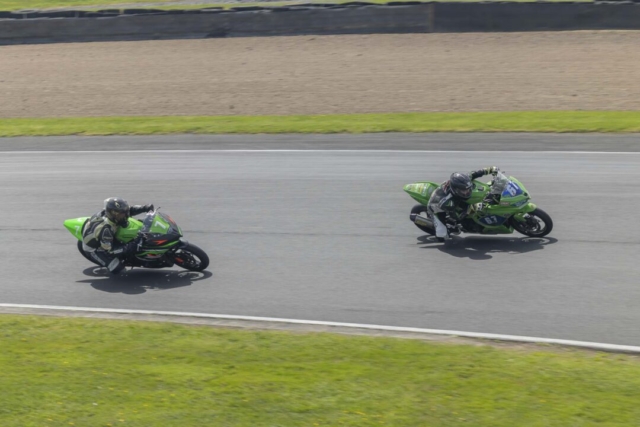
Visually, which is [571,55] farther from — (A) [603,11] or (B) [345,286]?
(B) [345,286]

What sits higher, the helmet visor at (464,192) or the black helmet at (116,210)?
the helmet visor at (464,192)

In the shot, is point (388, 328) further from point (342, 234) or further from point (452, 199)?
point (342, 234)

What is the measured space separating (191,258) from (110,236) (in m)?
1.30

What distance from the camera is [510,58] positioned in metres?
32.4

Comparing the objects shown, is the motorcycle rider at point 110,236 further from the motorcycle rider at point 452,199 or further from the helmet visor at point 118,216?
the motorcycle rider at point 452,199

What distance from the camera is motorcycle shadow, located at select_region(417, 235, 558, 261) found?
45.1ft

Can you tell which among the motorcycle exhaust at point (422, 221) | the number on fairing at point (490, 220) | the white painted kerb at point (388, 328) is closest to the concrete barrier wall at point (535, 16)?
the motorcycle exhaust at point (422, 221)

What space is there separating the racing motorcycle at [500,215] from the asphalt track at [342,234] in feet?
0.88

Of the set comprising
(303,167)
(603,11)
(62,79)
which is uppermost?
A: (603,11)

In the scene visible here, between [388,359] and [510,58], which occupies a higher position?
[510,58]

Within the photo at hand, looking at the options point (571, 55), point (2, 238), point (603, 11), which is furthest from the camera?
point (603, 11)

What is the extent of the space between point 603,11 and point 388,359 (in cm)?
2968

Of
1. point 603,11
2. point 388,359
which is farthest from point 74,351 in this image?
point 603,11

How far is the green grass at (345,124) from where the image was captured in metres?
22.8
